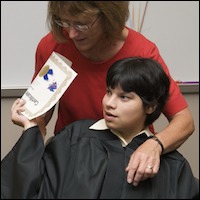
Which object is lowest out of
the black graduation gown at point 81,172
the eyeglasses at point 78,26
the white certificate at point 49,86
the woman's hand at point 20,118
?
the black graduation gown at point 81,172

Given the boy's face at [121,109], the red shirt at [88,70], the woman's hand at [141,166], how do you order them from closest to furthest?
the woman's hand at [141,166], the boy's face at [121,109], the red shirt at [88,70]

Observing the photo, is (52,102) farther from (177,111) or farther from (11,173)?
(177,111)

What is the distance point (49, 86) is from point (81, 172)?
315mm

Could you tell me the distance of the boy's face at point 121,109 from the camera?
1225mm

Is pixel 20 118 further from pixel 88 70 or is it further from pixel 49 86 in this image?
pixel 88 70

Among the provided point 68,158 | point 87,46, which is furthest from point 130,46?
point 68,158

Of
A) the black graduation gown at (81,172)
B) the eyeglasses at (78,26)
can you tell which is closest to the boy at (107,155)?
the black graduation gown at (81,172)

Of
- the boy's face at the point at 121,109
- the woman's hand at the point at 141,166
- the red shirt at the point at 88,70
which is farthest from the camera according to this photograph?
the red shirt at the point at 88,70

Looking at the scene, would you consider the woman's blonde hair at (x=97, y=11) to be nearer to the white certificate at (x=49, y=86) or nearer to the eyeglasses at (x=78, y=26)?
the eyeglasses at (x=78, y=26)

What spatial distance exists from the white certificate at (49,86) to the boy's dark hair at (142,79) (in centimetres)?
15

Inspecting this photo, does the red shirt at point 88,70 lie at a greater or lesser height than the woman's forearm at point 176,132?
greater

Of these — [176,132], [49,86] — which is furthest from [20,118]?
[176,132]

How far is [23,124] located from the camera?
1.28m

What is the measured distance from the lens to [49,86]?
1321 mm
